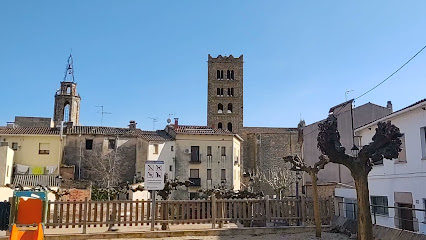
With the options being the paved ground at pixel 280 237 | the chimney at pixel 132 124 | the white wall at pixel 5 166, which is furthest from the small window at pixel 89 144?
the paved ground at pixel 280 237

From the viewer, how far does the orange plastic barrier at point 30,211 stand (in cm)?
1247

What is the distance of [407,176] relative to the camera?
45.5 feet

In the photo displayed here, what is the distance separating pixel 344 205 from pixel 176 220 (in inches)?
282

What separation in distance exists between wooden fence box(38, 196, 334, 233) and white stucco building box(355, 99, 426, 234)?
238 cm

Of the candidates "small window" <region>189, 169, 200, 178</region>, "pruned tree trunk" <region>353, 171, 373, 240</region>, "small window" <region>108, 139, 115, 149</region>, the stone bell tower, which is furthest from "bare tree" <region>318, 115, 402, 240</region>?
the stone bell tower

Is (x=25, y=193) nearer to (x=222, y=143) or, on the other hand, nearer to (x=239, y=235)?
(x=239, y=235)

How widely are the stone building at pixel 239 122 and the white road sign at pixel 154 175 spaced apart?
141 feet

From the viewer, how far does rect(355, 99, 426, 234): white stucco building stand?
13.0 m

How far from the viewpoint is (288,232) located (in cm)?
1411

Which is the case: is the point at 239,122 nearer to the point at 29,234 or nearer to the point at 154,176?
the point at 154,176

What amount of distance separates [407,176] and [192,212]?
815cm

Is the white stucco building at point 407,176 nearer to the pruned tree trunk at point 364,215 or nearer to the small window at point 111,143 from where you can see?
the pruned tree trunk at point 364,215

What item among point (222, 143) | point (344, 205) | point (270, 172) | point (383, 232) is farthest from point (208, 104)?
point (383, 232)

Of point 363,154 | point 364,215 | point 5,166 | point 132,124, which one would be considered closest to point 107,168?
point 132,124
